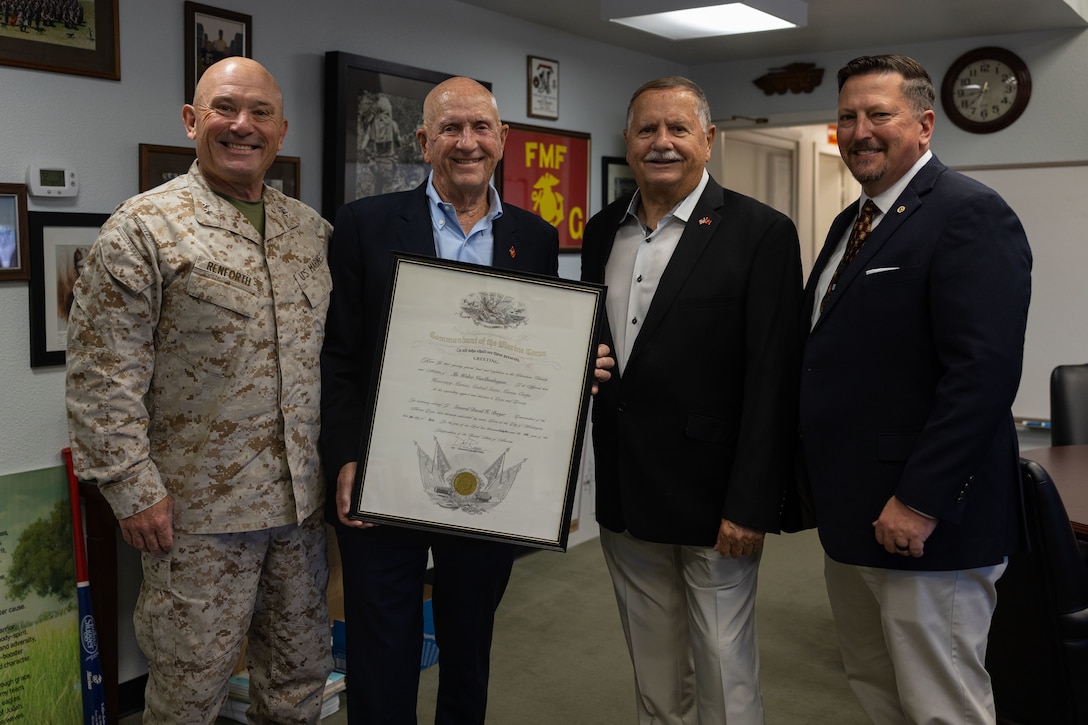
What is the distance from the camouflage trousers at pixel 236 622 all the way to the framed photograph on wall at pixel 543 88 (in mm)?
2824

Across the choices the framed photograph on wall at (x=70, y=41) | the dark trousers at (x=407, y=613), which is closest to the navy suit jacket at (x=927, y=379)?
the dark trousers at (x=407, y=613)

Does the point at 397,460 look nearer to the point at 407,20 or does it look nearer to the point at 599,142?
the point at 407,20

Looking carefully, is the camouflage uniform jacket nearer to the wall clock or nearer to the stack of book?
the stack of book

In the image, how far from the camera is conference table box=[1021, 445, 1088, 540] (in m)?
2.51

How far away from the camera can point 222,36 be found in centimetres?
315

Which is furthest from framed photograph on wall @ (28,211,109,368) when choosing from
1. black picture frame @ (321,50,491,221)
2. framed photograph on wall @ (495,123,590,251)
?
framed photograph on wall @ (495,123,590,251)

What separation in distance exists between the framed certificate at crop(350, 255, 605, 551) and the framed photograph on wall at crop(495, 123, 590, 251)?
7.94 feet

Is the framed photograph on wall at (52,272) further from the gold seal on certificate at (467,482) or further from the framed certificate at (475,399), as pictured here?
the gold seal on certificate at (467,482)

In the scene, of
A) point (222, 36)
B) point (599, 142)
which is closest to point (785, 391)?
point (222, 36)

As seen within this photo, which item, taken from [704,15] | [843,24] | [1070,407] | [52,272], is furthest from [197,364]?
[843,24]

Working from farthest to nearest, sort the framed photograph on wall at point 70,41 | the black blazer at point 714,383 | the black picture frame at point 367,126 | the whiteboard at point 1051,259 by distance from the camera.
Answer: the whiteboard at point 1051,259 → the black picture frame at point 367,126 → the framed photograph on wall at point 70,41 → the black blazer at point 714,383

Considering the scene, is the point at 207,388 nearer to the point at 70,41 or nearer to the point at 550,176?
the point at 70,41

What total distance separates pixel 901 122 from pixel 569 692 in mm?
2106

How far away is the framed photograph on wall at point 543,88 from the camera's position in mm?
4500
